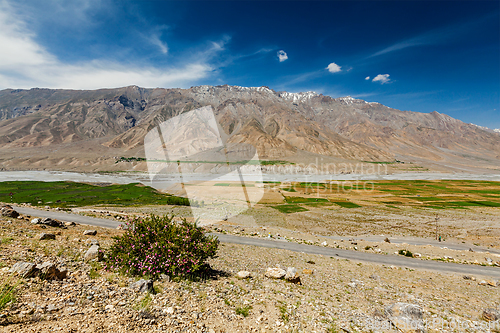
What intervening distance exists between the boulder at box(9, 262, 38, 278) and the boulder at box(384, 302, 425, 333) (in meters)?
11.1

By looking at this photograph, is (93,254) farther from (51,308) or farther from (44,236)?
(51,308)

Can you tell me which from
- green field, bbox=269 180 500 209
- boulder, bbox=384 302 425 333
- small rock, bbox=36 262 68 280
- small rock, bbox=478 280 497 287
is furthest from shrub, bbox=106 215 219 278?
green field, bbox=269 180 500 209

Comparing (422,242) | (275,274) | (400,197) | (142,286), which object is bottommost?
(400,197)

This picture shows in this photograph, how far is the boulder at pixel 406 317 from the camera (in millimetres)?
7223

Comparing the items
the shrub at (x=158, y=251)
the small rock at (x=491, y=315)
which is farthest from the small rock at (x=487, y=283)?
the shrub at (x=158, y=251)

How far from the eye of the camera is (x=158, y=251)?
28.0 ft

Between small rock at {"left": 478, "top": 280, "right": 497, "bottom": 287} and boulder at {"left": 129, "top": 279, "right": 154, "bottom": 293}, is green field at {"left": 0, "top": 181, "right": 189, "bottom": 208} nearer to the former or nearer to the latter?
boulder at {"left": 129, "top": 279, "right": 154, "bottom": 293}

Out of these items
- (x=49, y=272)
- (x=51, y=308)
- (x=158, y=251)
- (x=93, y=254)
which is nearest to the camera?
(x=51, y=308)

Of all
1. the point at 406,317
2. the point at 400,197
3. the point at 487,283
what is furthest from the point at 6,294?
the point at 400,197

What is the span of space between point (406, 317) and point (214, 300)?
256 inches

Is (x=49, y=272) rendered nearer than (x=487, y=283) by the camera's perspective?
Yes

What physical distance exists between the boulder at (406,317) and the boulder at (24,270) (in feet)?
36.3

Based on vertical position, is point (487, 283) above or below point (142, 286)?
below

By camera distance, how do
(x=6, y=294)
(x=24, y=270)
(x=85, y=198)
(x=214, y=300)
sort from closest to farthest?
(x=6, y=294) → (x=24, y=270) → (x=214, y=300) → (x=85, y=198)
